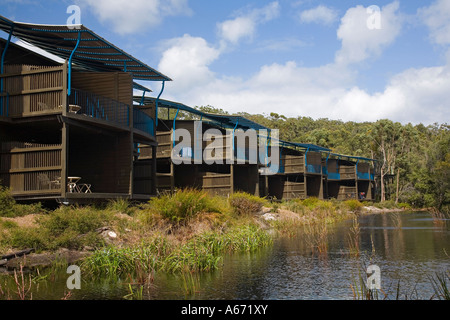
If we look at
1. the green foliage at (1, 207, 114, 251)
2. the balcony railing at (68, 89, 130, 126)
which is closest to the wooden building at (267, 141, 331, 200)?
the balcony railing at (68, 89, 130, 126)

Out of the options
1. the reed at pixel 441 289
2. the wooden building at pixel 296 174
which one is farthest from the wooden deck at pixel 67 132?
the wooden building at pixel 296 174

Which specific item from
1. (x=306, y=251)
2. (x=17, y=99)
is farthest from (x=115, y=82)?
(x=306, y=251)

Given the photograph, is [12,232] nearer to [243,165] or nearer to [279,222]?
[279,222]

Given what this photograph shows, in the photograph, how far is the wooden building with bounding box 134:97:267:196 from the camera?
94.5ft

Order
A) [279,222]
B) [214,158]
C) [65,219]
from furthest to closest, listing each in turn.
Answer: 1. [214,158]
2. [279,222]
3. [65,219]

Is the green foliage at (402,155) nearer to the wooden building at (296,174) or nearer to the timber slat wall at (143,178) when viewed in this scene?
the wooden building at (296,174)

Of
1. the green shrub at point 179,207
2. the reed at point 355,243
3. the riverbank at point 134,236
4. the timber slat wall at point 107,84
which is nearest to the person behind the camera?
the riverbank at point 134,236

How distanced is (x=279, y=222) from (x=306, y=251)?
854cm

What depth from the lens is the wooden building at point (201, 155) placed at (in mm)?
28812

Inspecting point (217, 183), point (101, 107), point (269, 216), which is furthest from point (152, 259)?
point (217, 183)

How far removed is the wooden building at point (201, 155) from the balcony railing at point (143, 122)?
493cm

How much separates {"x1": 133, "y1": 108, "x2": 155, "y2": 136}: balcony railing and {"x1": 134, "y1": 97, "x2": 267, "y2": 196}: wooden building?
493cm

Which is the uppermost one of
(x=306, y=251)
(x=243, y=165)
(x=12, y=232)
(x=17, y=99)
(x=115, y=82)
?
(x=115, y=82)
